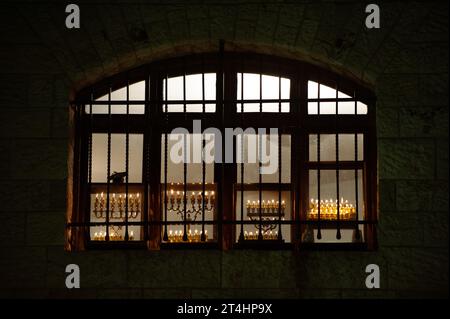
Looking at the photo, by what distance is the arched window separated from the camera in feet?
19.9

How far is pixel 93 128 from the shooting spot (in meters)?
A: 6.28

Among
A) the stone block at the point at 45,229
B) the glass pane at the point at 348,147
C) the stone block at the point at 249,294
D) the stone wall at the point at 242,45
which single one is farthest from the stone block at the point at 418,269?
the stone block at the point at 45,229

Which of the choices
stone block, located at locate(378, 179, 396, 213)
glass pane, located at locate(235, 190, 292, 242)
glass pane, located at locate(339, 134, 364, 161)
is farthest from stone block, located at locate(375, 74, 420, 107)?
glass pane, located at locate(235, 190, 292, 242)

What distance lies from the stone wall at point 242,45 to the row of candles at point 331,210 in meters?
0.44

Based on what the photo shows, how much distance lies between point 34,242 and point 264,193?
2.44 meters

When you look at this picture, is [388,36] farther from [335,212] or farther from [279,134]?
[335,212]

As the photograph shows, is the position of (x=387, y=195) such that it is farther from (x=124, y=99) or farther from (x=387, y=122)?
(x=124, y=99)

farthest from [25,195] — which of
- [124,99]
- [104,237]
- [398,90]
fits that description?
[398,90]

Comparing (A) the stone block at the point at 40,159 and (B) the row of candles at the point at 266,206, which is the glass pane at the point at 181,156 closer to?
Answer: (B) the row of candles at the point at 266,206

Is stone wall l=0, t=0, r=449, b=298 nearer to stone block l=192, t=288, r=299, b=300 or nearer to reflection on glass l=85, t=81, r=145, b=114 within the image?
stone block l=192, t=288, r=299, b=300

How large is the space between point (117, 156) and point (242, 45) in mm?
1821

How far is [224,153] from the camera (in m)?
6.08
